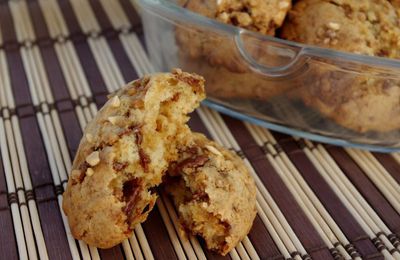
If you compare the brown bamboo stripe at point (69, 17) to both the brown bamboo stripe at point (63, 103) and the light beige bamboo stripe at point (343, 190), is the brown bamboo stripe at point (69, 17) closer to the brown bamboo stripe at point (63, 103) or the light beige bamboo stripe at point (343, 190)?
the brown bamboo stripe at point (63, 103)

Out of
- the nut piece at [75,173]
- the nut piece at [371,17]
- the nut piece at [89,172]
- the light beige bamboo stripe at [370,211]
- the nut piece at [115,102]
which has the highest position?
the nut piece at [371,17]

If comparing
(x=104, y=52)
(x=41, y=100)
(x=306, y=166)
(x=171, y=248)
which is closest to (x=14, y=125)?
(x=41, y=100)

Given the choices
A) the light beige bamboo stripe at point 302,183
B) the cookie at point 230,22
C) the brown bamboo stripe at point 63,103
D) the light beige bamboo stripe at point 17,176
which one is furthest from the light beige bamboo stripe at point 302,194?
the light beige bamboo stripe at point 17,176

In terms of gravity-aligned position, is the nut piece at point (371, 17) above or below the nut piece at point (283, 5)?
below

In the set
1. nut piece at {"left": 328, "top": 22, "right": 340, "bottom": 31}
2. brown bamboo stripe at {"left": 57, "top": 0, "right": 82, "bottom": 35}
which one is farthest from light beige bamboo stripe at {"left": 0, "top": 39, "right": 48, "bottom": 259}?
nut piece at {"left": 328, "top": 22, "right": 340, "bottom": 31}

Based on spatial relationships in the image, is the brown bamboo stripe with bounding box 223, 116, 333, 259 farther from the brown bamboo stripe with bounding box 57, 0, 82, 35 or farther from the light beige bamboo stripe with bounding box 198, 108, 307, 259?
the brown bamboo stripe with bounding box 57, 0, 82, 35
